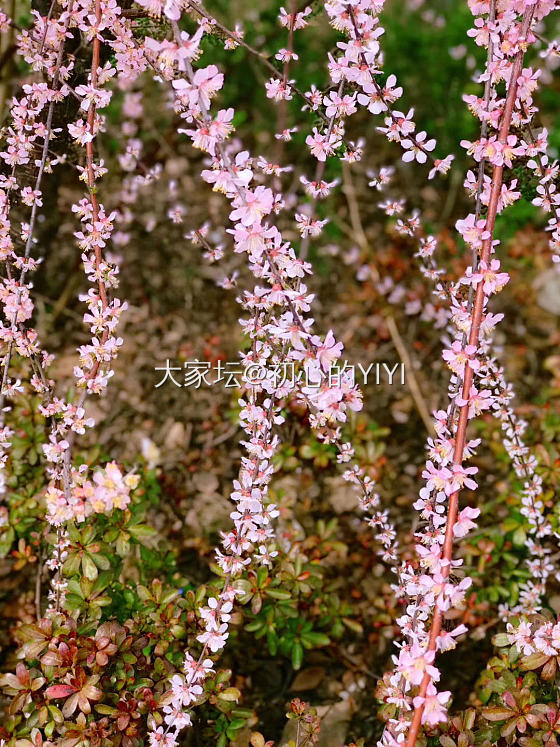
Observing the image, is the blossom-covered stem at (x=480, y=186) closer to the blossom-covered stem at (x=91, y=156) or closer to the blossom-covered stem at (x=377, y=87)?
the blossom-covered stem at (x=377, y=87)

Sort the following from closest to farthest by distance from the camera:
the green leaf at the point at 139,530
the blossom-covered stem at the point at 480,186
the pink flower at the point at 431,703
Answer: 1. the pink flower at the point at 431,703
2. the blossom-covered stem at the point at 480,186
3. the green leaf at the point at 139,530

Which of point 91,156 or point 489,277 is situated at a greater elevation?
point 91,156

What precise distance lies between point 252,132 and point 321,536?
2.76m

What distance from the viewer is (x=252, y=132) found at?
3893 millimetres

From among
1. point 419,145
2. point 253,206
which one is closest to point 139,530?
point 253,206

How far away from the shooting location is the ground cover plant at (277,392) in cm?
145

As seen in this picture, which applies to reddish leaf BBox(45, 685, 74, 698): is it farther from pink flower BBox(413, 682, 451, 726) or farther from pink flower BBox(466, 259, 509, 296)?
pink flower BBox(466, 259, 509, 296)

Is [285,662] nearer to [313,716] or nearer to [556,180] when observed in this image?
[313,716]

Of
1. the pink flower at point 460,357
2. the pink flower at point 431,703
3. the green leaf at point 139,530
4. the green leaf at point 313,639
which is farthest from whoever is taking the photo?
the green leaf at point 313,639

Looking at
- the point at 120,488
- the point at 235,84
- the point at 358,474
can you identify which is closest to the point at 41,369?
the point at 120,488

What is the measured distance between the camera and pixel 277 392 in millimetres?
1631

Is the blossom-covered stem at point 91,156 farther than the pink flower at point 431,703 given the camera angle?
Yes

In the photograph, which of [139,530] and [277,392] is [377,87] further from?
[139,530]

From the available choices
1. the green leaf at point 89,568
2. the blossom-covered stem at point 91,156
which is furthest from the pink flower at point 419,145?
the green leaf at point 89,568
